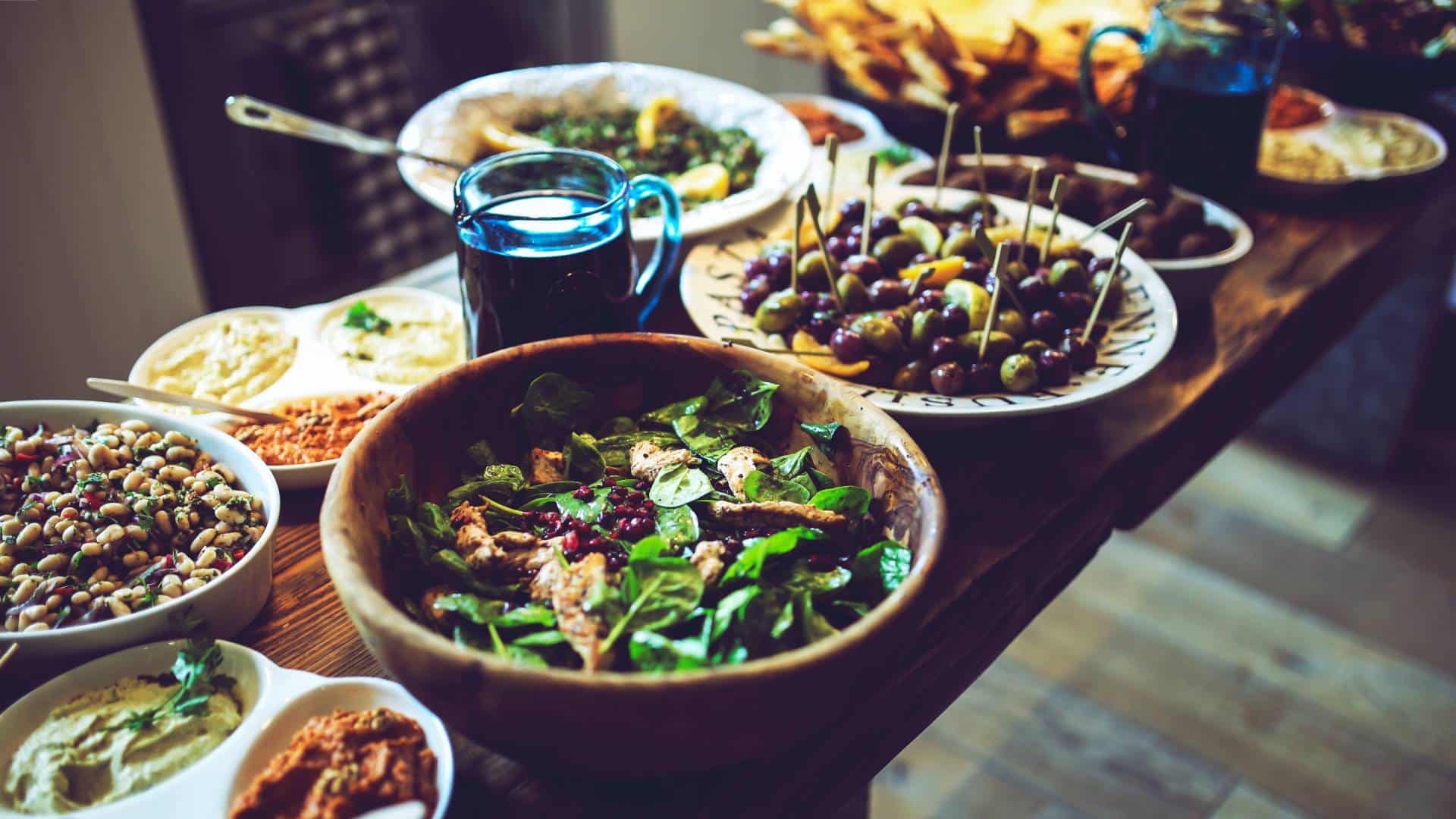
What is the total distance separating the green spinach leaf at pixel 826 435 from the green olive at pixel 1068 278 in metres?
0.47

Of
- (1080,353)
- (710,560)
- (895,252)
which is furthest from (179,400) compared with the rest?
(1080,353)

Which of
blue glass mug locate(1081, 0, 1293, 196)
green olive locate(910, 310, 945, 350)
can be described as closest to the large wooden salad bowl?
green olive locate(910, 310, 945, 350)

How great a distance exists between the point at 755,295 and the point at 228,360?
656 mm

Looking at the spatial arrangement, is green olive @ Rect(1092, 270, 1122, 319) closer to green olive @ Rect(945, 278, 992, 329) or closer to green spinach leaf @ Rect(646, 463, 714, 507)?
green olive @ Rect(945, 278, 992, 329)

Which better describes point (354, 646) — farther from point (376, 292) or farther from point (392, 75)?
point (392, 75)

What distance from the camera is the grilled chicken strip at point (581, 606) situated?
0.81m

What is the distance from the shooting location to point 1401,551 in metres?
2.98

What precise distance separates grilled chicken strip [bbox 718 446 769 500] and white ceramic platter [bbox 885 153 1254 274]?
77cm

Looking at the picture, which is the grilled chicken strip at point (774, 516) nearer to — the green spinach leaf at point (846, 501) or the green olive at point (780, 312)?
the green spinach leaf at point (846, 501)

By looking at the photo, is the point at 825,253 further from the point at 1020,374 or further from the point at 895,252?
the point at 1020,374

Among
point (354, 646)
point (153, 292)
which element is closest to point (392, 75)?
point (153, 292)

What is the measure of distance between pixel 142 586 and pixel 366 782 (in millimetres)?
318

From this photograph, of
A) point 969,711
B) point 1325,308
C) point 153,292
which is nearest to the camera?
point 1325,308

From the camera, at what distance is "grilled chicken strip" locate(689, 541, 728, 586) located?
0.90m
